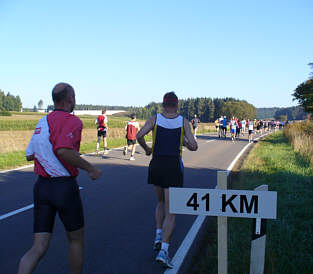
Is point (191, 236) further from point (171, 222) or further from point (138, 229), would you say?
point (171, 222)

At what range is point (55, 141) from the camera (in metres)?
2.80

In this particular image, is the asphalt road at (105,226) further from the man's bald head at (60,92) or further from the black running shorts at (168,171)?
the man's bald head at (60,92)

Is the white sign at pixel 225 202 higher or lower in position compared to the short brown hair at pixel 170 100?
lower

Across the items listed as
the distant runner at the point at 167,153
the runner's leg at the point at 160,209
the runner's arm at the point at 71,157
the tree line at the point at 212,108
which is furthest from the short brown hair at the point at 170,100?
the tree line at the point at 212,108

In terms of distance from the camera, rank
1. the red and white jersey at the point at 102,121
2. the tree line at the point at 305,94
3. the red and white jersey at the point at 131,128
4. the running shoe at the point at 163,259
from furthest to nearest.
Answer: the tree line at the point at 305,94 < the red and white jersey at the point at 102,121 < the red and white jersey at the point at 131,128 < the running shoe at the point at 163,259

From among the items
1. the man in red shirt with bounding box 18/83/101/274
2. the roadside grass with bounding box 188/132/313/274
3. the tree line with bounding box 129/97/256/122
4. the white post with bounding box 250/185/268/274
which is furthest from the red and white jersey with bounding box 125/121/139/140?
the tree line with bounding box 129/97/256/122

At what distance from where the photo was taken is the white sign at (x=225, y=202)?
113 inches

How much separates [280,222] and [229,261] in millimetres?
1713

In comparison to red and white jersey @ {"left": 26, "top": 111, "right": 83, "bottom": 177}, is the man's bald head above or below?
above

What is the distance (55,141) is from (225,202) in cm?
148

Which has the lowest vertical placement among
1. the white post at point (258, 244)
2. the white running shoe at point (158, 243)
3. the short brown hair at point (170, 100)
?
the white running shoe at point (158, 243)

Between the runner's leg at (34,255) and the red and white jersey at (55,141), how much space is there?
0.51 m

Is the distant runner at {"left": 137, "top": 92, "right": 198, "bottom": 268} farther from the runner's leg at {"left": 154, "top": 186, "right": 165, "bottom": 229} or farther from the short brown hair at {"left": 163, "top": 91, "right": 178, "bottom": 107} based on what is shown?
the runner's leg at {"left": 154, "top": 186, "right": 165, "bottom": 229}

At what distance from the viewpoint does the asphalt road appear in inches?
162
